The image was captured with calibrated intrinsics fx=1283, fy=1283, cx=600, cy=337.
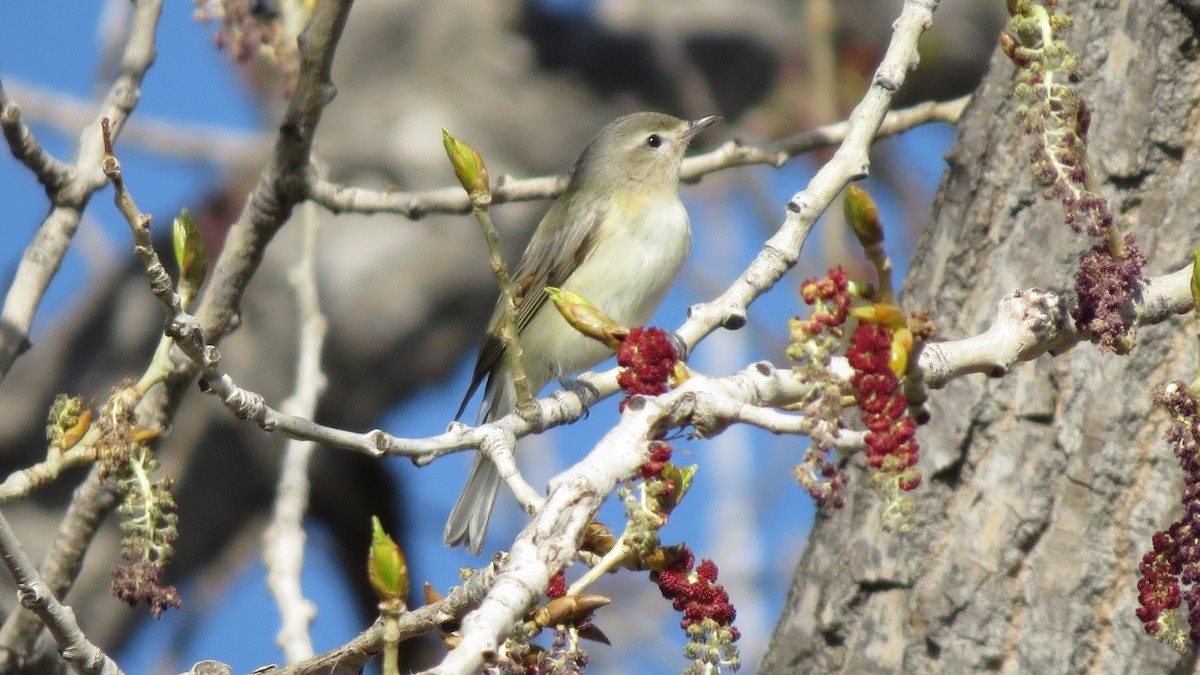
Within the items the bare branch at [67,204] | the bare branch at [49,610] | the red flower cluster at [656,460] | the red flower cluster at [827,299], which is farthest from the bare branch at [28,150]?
the red flower cluster at [827,299]

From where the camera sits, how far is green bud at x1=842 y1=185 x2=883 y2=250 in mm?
1891

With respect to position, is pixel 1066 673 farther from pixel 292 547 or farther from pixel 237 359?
pixel 237 359

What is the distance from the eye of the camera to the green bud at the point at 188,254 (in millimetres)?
2285

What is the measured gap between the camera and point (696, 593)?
183cm

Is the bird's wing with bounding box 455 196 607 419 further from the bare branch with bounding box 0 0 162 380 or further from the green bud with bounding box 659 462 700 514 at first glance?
the green bud with bounding box 659 462 700 514

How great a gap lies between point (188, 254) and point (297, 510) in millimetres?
1327

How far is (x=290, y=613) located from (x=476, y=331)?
4.38 meters

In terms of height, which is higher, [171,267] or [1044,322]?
[171,267]

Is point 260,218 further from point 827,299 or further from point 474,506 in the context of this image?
point 827,299

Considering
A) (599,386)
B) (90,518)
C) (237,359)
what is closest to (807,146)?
(599,386)

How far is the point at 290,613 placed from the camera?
317 cm

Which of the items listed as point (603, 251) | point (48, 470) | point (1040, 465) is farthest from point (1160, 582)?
point (603, 251)

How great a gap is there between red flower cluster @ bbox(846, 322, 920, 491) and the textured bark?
171 cm

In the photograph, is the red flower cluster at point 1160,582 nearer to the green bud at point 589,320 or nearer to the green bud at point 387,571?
the green bud at point 589,320
